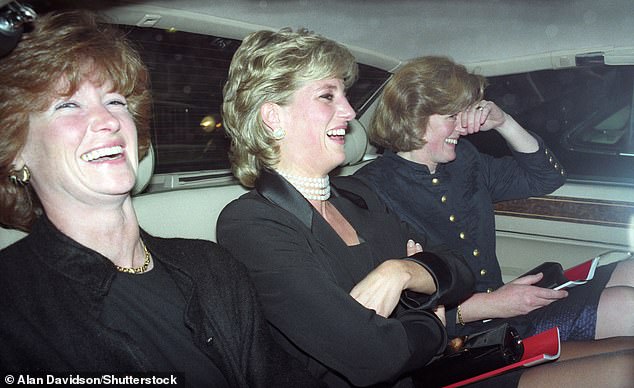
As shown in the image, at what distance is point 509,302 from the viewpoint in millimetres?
2137

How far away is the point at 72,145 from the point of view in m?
1.29

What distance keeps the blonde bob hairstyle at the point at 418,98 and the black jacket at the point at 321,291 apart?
25.0 inches

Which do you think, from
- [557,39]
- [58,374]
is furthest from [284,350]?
[557,39]

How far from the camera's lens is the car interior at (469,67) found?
6.19 ft

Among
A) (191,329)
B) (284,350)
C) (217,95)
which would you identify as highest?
(217,95)

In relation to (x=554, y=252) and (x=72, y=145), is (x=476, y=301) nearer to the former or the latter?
(x=554, y=252)

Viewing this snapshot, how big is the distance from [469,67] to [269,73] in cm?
127

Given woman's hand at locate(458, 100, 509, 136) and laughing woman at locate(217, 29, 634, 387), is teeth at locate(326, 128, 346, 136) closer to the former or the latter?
laughing woman at locate(217, 29, 634, 387)

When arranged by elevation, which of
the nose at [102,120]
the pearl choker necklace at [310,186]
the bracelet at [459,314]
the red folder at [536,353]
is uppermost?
the nose at [102,120]

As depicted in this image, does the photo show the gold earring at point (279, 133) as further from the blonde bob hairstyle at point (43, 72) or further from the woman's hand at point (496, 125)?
the woman's hand at point (496, 125)

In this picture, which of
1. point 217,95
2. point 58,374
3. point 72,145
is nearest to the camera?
point 58,374

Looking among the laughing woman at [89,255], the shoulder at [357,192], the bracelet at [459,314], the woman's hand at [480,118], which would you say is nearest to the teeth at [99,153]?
the laughing woman at [89,255]

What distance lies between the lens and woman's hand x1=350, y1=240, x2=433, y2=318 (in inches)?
62.3

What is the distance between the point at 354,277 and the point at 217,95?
101cm
